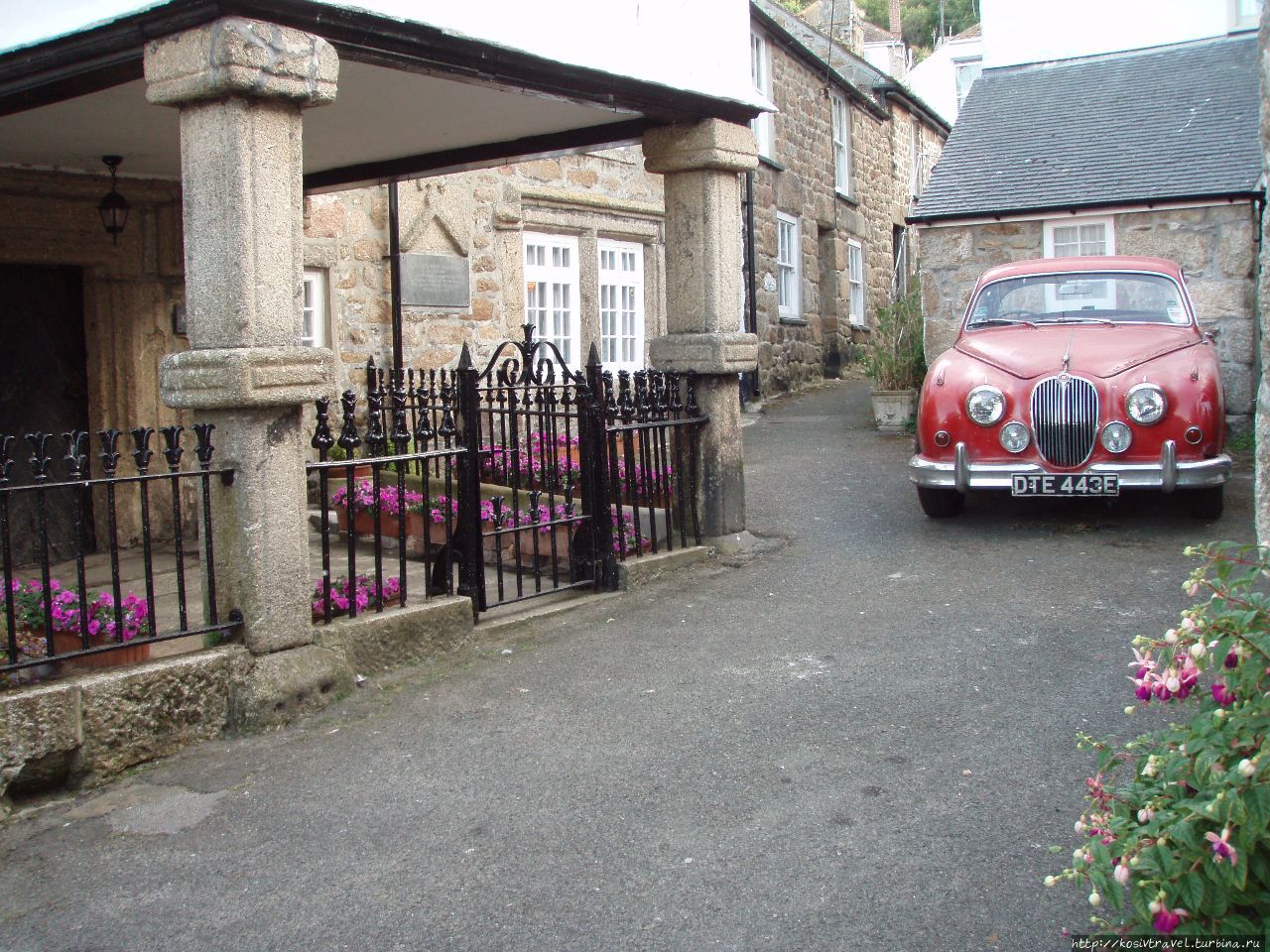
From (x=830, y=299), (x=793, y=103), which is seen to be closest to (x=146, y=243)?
(x=793, y=103)

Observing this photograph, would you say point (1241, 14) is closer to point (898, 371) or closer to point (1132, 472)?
point (898, 371)

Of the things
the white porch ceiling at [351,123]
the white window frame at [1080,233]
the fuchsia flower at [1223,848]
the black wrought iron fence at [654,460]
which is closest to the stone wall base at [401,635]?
the black wrought iron fence at [654,460]

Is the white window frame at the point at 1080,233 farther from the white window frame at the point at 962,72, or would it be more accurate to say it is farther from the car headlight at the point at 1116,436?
the white window frame at the point at 962,72

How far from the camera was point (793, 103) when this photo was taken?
18.9m

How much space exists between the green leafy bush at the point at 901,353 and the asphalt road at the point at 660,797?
24.9 ft

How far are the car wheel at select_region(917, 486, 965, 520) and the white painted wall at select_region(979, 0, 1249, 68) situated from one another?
1015 cm

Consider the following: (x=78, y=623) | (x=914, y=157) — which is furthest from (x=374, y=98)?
(x=914, y=157)

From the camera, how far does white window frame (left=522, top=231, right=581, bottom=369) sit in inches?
511

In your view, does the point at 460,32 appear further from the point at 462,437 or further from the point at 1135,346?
the point at 1135,346

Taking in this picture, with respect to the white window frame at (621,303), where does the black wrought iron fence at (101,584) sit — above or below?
below

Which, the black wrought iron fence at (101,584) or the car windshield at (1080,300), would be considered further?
the car windshield at (1080,300)

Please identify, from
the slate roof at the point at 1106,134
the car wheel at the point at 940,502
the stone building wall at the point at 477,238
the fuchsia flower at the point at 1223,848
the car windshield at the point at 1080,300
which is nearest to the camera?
the fuchsia flower at the point at 1223,848

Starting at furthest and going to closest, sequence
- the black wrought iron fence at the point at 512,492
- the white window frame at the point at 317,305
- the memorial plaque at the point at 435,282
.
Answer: the memorial plaque at the point at 435,282
the white window frame at the point at 317,305
the black wrought iron fence at the point at 512,492

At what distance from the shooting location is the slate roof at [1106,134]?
13414 millimetres
